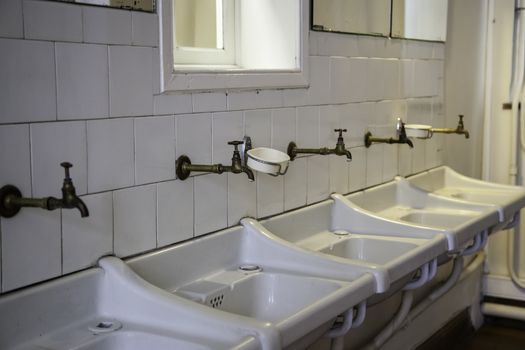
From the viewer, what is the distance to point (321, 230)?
2.17m

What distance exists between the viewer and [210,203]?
1733 mm

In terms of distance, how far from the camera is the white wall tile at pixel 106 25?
1362 millimetres

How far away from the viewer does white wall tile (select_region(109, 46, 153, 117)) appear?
144cm

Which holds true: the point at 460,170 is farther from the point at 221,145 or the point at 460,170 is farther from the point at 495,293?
the point at 221,145

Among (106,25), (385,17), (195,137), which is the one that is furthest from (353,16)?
(106,25)

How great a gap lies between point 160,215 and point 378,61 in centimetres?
119

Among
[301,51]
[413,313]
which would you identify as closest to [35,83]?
[301,51]

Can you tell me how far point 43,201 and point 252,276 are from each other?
650 mm

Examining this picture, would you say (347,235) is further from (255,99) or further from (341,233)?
(255,99)

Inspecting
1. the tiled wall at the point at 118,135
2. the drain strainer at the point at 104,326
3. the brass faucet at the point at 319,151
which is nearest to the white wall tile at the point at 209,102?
the tiled wall at the point at 118,135

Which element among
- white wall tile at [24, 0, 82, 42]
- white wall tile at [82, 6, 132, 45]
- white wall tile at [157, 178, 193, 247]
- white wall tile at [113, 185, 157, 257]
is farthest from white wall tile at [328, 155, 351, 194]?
white wall tile at [24, 0, 82, 42]

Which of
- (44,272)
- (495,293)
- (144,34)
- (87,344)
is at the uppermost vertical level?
(144,34)

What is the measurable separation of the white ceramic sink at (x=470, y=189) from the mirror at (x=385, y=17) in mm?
551

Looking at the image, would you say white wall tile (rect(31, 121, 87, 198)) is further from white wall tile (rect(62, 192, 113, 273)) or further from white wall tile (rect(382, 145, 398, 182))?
white wall tile (rect(382, 145, 398, 182))
